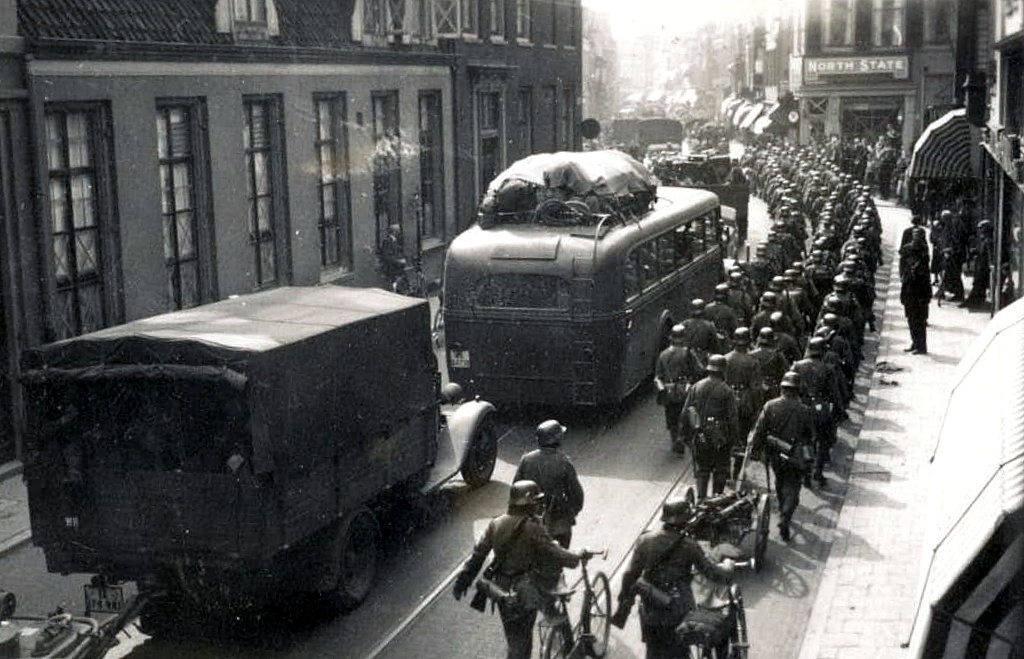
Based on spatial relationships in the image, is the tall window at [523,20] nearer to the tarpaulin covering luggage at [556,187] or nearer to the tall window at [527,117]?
the tall window at [527,117]

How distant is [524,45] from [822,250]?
15747 mm

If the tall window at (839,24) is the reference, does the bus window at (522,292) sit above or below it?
below

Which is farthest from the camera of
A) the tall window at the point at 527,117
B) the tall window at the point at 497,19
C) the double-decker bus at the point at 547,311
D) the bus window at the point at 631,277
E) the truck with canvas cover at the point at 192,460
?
the tall window at the point at 527,117

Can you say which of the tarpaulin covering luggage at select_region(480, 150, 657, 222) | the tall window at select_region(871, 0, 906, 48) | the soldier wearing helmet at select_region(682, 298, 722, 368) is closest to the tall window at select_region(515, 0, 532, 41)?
the tarpaulin covering luggage at select_region(480, 150, 657, 222)

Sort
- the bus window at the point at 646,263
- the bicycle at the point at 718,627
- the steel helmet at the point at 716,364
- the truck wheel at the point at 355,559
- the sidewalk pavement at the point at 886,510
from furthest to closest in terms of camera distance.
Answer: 1. the bus window at the point at 646,263
2. the steel helmet at the point at 716,364
3. the truck wheel at the point at 355,559
4. the sidewalk pavement at the point at 886,510
5. the bicycle at the point at 718,627

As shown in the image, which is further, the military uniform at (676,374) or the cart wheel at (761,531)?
the military uniform at (676,374)

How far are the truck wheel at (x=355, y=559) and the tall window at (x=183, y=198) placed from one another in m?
8.42

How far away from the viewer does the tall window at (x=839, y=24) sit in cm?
4756

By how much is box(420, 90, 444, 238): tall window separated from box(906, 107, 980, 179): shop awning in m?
10.1

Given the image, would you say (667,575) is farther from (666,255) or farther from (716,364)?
(666,255)

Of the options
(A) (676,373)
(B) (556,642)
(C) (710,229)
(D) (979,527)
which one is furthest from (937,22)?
(D) (979,527)

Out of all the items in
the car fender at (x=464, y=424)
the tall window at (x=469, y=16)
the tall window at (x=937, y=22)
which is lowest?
the car fender at (x=464, y=424)

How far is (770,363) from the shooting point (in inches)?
547

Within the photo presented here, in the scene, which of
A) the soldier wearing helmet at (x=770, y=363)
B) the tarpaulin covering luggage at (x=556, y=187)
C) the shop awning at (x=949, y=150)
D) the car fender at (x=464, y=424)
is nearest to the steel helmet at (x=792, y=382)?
the soldier wearing helmet at (x=770, y=363)
